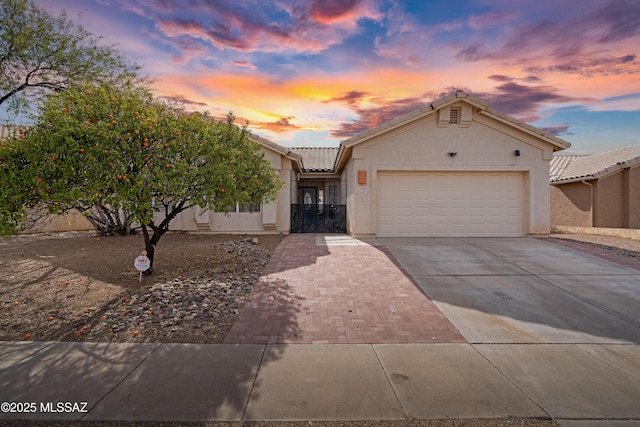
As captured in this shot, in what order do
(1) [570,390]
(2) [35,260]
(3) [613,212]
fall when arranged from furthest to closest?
1. (3) [613,212]
2. (2) [35,260]
3. (1) [570,390]

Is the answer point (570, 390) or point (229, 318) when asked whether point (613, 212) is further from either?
point (229, 318)

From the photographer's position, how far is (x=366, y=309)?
5426mm

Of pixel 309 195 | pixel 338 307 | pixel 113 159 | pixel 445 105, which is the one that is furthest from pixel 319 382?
pixel 309 195

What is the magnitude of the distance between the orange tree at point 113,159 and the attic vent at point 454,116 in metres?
9.04

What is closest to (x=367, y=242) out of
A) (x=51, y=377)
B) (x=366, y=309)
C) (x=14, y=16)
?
(x=366, y=309)

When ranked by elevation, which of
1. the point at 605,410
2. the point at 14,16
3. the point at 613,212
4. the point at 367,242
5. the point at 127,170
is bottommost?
the point at 605,410

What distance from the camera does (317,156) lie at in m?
22.0

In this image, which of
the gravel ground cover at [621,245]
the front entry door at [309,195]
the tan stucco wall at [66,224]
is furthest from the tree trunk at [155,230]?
the front entry door at [309,195]

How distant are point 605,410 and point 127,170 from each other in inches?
286

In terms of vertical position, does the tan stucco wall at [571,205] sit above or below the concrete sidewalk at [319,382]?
above

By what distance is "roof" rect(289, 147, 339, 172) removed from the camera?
1952 cm

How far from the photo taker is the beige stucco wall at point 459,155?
12.2 m

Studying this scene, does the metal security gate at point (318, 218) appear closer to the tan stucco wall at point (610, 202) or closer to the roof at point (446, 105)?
the roof at point (446, 105)

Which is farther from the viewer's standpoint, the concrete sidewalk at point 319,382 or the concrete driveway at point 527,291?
the concrete driveway at point 527,291
